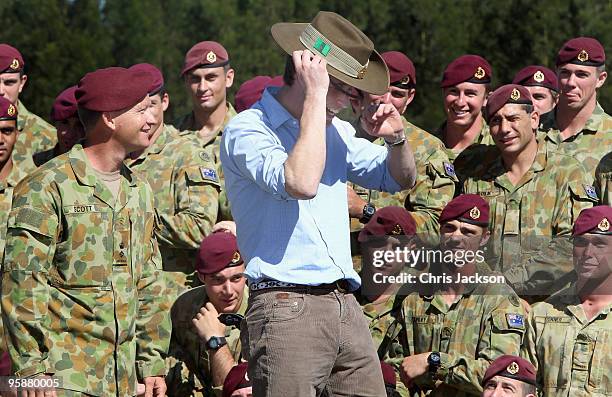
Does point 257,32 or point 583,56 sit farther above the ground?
point 257,32

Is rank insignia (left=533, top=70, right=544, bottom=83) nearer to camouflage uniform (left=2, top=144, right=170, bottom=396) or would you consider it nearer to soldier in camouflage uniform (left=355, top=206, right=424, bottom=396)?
soldier in camouflage uniform (left=355, top=206, right=424, bottom=396)

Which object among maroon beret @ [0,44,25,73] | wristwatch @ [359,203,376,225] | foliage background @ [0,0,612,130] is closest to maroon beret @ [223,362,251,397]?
wristwatch @ [359,203,376,225]

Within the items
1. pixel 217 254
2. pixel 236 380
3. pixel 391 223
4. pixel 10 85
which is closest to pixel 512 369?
pixel 391 223

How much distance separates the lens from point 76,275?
6.35 m

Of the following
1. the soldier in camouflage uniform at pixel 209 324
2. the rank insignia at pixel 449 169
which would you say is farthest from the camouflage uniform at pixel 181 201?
the rank insignia at pixel 449 169

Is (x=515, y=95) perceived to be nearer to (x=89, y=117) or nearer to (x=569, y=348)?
(x=569, y=348)

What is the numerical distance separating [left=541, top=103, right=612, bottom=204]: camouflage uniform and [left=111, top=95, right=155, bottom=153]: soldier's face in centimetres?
318

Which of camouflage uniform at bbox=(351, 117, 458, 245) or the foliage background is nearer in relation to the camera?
camouflage uniform at bbox=(351, 117, 458, 245)

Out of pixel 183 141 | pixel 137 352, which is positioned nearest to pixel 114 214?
pixel 137 352

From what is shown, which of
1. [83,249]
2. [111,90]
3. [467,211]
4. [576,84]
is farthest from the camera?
[576,84]

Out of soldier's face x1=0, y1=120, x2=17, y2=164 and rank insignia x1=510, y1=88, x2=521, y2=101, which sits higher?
rank insignia x1=510, y1=88, x2=521, y2=101

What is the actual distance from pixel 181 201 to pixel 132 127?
2.29 meters

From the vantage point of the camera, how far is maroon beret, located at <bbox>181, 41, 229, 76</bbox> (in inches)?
377

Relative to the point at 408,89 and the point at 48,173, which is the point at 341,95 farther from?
the point at 408,89
